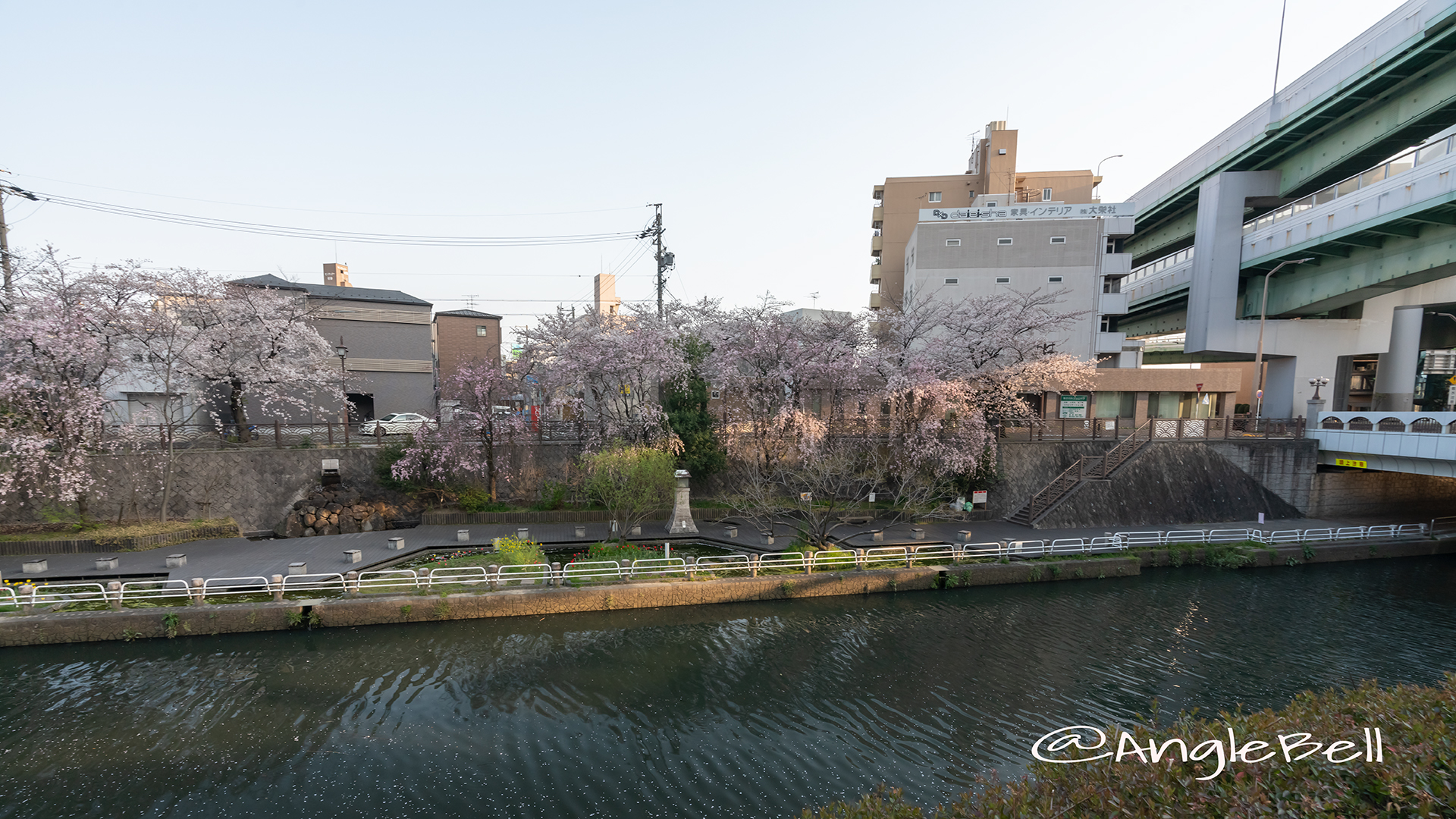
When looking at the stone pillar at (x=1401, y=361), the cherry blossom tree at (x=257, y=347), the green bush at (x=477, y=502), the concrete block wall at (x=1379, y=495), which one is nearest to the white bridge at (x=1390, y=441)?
the concrete block wall at (x=1379, y=495)

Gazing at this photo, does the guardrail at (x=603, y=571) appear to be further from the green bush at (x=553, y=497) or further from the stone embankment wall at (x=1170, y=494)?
the green bush at (x=553, y=497)

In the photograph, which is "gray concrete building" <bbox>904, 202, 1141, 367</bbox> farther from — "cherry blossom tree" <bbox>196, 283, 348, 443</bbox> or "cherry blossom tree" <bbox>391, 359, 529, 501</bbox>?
"cherry blossom tree" <bbox>196, 283, 348, 443</bbox>

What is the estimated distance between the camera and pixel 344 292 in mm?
31203

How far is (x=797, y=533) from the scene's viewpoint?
19.2 metres

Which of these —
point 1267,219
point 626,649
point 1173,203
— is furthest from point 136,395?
point 1173,203

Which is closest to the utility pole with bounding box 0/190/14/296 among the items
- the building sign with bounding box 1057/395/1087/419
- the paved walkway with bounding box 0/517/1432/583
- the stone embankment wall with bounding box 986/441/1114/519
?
the paved walkway with bounding box 0/517/1432/583

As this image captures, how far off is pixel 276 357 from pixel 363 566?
12.5m

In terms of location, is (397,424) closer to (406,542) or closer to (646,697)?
(406,542)

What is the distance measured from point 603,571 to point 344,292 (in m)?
27.1

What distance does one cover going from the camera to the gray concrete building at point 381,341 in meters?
30.4

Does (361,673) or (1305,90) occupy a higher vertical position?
(1305,90)

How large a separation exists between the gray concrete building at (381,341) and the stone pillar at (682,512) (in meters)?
18.4

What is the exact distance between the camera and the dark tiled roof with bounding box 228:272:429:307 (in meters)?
28.5

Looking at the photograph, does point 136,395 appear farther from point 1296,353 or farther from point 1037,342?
point 1296,353
